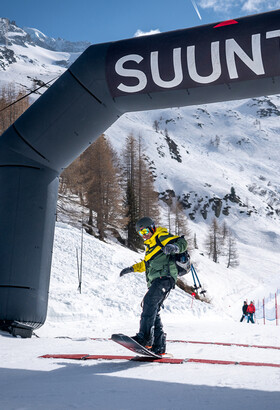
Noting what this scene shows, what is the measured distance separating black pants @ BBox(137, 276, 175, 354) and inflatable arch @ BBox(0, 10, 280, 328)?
9.37ft

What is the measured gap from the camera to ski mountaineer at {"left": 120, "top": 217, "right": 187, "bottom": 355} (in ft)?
15.0

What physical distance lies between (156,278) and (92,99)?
11.6 ft

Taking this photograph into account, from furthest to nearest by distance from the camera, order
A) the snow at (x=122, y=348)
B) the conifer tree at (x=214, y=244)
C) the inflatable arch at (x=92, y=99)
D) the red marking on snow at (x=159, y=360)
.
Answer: the conifer tree at (x=214, y=244), the inflatable arch at (x=92, y=99), the red marking on snow at (x=159, y=360), the snow at (x=122, y=348)

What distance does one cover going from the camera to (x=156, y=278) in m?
4.76

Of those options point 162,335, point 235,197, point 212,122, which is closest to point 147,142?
point 235,197

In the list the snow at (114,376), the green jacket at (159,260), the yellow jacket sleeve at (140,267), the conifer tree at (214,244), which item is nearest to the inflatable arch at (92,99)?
the snow at (114,376)

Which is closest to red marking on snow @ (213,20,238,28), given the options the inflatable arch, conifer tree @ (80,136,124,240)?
the inflatable arch

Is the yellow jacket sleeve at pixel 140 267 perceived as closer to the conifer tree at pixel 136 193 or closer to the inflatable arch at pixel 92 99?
the inflatable arch at pixel 92 99

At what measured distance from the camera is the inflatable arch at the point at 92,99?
5.72 meters

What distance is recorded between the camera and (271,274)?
5478 centimetres

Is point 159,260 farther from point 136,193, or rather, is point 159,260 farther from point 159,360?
point 136,193

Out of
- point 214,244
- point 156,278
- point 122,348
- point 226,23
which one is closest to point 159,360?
point 156,278

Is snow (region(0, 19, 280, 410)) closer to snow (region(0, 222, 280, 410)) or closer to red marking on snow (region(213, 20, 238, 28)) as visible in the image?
snow (region(0, 222, 280, 410))

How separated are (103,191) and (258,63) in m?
24.9
